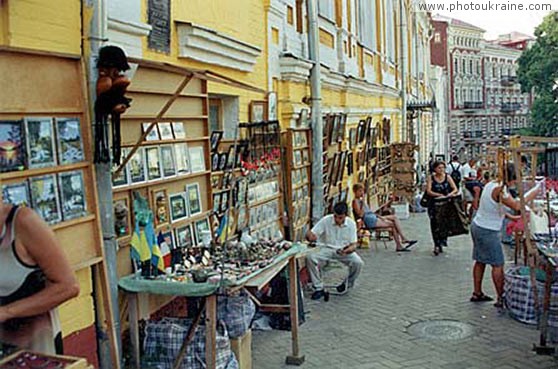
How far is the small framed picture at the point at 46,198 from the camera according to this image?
152 inches

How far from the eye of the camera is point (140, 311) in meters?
4.89

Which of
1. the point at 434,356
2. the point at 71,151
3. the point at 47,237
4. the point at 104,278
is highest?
the point at 71,151

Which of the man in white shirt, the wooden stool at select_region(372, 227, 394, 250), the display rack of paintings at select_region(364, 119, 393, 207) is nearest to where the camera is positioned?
the wooden stool at select_region(372, 227, 394, 250)

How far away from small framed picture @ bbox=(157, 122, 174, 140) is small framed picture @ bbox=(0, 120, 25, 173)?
5.54ft

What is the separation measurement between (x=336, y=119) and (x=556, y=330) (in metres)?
5.64

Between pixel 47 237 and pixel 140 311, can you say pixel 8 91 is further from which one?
pixel 140 311

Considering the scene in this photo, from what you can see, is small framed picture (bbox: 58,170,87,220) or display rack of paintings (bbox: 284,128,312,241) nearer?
small framed picture (bbox: 58,170,87,220)

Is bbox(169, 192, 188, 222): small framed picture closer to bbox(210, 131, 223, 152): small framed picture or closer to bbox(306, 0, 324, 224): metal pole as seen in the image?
bbox(210, 131, 223, 152): small framed picture

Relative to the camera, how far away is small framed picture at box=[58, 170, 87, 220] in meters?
4.08

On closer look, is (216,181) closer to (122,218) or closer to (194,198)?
(194,198)

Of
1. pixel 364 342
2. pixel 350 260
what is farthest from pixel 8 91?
pixel 350 260

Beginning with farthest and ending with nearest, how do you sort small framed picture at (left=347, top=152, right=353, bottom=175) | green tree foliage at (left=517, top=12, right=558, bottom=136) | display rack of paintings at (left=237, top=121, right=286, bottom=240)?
green tree foliage at (left=517, top=12, right=558, bottom=136)
small framed picture at (left=347, top=152, right=353, bottom=175)
display rack of paintings at (left=237, top=121, right=286, bottom=240)

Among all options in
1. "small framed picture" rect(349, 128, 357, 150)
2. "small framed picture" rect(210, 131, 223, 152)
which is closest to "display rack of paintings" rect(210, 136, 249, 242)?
"small framed picture" rect(210, 131, 223, 152)

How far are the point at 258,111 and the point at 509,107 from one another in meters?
67.1
